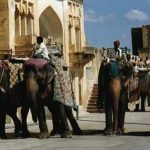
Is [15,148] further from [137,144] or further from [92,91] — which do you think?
[92,91]

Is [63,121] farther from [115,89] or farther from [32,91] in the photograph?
[115,89]

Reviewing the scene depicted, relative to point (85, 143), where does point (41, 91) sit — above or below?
above

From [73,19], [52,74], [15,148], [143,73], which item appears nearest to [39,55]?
[52,74]

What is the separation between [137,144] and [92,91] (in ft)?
63.6

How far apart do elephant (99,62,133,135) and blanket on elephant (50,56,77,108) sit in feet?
2.29

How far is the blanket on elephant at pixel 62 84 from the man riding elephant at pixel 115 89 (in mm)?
701

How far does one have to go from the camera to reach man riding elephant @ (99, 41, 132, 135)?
12852mm

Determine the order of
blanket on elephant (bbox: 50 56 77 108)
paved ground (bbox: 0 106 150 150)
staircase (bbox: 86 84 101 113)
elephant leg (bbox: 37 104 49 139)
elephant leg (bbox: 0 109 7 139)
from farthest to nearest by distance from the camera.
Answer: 1. staircase (bbox: 86 84 101 113)
2. elephant leg (bbox: 0 109 7 139)
3. blanket on elephant (bbox: 50 56 77 108)
4. elephant leg (bbox: 37 104 49 139)
5. paved ground (bbox: 0 106 150 150)

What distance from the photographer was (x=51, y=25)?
28.7 meters

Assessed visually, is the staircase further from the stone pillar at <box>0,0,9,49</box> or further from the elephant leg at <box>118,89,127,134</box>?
the elephant leg at <box>118,89,127,134</box>

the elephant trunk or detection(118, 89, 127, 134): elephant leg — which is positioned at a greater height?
the elephant trunk

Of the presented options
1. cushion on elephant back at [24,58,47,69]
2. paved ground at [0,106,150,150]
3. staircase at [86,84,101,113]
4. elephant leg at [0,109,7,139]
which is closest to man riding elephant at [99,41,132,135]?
paved ground at [0,106,150,150]

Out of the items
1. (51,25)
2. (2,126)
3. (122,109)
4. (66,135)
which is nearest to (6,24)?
(51,25)

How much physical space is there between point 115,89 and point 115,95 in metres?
0.12
